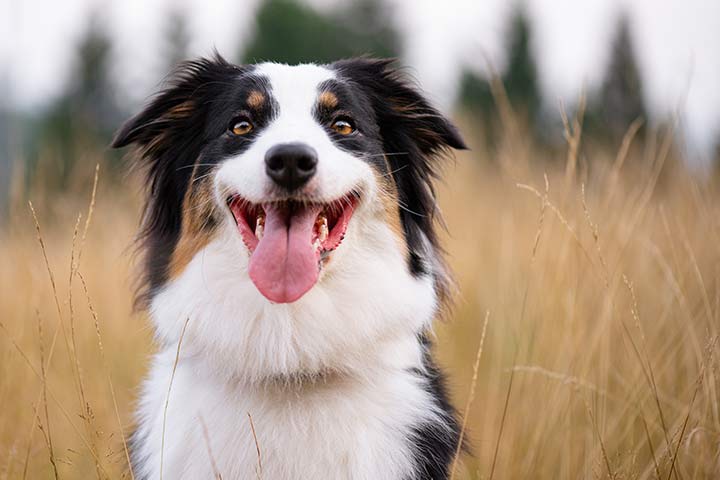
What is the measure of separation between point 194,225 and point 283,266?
1.98 ft

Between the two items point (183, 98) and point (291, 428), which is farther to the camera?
point (183, 98)

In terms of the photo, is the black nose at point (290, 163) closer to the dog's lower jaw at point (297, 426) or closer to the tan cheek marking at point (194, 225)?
the tan cheek marking at point (194, 225)

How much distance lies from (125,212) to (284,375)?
5051mm

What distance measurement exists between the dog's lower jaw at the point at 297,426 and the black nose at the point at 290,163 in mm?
775

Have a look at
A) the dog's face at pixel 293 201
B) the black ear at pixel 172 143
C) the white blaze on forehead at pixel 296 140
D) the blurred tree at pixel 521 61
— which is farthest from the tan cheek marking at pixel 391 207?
the blurred tree at pixel 521 61

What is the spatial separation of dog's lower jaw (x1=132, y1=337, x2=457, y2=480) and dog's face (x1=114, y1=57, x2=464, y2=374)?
0.46ft

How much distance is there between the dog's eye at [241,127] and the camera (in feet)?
9.81

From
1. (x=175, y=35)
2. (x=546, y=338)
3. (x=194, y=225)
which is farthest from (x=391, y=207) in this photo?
(x=175, y=35)

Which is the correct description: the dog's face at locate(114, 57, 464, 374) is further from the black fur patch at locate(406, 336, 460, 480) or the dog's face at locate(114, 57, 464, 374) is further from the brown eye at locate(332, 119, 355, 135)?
the black fur patch at locate(406, 336, 460, 480)

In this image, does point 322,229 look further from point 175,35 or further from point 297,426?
point 175,35

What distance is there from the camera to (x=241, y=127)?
3000 mm

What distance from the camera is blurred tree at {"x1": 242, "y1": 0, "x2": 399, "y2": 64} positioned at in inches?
1094

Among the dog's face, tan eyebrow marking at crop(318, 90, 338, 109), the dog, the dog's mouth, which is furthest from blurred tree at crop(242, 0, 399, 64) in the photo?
the dog's mouth

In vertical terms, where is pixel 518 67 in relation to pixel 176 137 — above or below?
above
